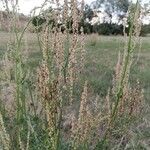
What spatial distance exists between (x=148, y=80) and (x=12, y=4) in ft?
23.7

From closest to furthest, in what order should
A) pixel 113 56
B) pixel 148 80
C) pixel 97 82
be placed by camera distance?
pixel 97 82
pixel 148 80
pixel 113 56

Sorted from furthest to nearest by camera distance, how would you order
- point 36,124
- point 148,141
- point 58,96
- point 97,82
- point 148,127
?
1. point 97,82
2. point 148,127
3. point 148,141
4. point 36,124
5. point 58,96

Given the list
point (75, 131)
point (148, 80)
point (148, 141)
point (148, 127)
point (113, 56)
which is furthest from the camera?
point (113, 56)

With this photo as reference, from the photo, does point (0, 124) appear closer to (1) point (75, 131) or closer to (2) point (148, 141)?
(1) point (75, 131)

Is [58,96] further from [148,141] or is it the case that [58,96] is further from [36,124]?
[148,141]

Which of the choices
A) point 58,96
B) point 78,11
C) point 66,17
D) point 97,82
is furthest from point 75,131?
point 97,82

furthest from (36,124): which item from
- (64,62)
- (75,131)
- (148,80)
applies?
(148,80)

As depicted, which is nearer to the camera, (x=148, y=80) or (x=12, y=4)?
(x=12, y=4)

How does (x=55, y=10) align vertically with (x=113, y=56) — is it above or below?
above

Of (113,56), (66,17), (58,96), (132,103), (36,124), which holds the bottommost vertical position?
(113,56)

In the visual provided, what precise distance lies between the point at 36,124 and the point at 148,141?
219 cm

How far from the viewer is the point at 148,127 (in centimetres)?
529

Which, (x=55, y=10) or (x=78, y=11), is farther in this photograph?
(x=78, y=11)

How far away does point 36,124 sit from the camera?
306 cm
